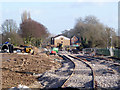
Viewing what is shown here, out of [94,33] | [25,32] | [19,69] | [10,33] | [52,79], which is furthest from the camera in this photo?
[25,32]

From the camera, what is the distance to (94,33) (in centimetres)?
6397

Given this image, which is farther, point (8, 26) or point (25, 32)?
point (25, 32)

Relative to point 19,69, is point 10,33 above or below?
above

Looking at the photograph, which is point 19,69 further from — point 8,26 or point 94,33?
point 94,33

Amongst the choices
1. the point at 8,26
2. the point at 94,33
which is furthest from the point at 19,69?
the point at 94,33

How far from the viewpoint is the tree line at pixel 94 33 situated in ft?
185

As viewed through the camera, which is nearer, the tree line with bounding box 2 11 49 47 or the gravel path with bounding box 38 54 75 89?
the gravel path with bounding box 38 54 75 89

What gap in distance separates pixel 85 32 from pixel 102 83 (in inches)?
2430

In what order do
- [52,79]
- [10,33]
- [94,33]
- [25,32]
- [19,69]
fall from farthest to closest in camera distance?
[25,32] < [94,33] < [10,33] < [19,69] < [52,79]

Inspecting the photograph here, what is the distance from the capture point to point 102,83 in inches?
367

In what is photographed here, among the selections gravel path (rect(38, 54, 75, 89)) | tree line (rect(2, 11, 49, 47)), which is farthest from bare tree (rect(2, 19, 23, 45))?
gravel path (rect(38, 54, 75, 89))

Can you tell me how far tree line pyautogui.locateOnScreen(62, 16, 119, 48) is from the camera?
56.2 meters

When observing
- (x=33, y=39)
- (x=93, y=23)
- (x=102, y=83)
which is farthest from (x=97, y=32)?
(x=102, y=83)

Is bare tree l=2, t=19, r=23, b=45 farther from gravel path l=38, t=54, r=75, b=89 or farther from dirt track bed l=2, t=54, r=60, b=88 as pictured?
gravel path l=38, t=54, r=75, b=89
